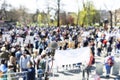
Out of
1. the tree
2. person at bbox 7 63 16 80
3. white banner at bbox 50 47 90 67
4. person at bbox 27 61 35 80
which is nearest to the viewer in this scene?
person at bbox 7 63 16 80

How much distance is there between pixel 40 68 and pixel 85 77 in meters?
2.79

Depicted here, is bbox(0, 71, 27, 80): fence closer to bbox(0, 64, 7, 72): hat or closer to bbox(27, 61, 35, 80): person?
bbox(0, 64, 7, 72): hat

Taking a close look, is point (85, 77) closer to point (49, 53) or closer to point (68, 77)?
point (68, 77)

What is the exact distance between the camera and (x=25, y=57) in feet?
52.0

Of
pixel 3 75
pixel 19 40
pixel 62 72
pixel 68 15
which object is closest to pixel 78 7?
pixel 68 15

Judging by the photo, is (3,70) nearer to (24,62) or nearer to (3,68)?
(3,68)

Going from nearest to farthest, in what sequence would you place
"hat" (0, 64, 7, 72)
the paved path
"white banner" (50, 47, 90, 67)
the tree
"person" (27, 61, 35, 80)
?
1. "person" (27, 61, 35, 80)
2. "hat" (0, 64, 7, 72)
3. "white banner" (50, 47, 90, 67)
4. the paved path
5. the tree

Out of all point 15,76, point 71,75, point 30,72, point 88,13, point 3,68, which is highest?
point 88,13

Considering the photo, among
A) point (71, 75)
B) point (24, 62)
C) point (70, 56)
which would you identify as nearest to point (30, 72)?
point (24, 62)

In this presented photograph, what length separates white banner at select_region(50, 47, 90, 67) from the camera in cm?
1791

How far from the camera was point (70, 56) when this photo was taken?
18312 millimetres

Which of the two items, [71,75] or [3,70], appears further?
[71,75]

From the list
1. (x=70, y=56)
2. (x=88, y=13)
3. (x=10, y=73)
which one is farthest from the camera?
(x=88, y=13)

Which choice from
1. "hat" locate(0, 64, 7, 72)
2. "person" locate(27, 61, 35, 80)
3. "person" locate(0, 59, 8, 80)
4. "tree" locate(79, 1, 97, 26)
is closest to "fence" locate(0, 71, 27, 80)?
"person" locate(0, 59, 8, 80)
